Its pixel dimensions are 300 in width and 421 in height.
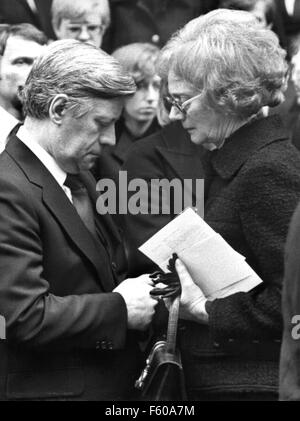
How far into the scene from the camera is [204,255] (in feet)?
9.75

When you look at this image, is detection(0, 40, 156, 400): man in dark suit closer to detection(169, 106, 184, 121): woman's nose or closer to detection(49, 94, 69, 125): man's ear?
detection(49, 94, 69, 125): man's ear

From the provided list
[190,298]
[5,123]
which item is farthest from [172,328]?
[5,123]

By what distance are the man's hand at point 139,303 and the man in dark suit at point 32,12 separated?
6.27ft

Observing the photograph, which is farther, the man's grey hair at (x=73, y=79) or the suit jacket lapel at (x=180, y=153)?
the suit jacket lapel at (x=180, y=153)

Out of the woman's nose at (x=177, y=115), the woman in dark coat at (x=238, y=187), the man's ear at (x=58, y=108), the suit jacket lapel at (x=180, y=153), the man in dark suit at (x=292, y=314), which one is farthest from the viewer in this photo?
the suit jacket lapel at (x=180, y=153)

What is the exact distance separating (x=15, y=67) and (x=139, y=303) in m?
1.47

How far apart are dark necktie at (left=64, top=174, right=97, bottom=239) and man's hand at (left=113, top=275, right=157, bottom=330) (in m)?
0.20

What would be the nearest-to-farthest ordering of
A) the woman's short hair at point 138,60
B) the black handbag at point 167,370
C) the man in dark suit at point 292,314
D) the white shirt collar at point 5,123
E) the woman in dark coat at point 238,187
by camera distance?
the man in dark suit at point 292,314 → the woman in dark coat at point 238,187 → the black handbag at point 167,370 → the white shirt collar at point 5,123 → the woman's short hair at point 138,60

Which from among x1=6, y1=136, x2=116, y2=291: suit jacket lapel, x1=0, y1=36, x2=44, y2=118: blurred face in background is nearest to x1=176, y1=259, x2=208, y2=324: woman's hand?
x1=6, y1=136, x2=116, y2=291: suit jacket lapel

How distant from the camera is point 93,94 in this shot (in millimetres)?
3080

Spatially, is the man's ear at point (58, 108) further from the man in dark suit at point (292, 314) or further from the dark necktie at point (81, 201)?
the man in dark suit at point (292, 314)

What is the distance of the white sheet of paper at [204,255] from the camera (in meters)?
2.90

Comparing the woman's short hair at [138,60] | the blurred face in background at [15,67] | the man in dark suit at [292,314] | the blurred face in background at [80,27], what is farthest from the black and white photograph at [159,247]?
the blurred face in background at [80,27]
